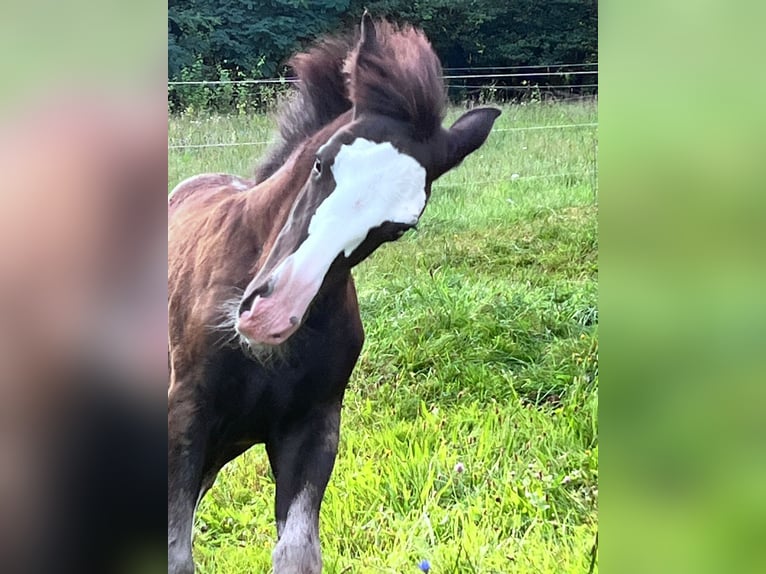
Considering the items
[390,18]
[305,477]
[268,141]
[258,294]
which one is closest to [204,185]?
[268,141]

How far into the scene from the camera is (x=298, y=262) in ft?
Answer: 5.21

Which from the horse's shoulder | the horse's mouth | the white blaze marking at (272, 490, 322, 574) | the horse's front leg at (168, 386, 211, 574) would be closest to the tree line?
the horse's shoulder

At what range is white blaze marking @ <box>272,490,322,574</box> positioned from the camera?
1696 millimetres

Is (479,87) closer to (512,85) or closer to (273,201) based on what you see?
(512,85)

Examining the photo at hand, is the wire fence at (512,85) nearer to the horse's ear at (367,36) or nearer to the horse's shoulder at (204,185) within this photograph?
the horse's shoulder at (204,185)

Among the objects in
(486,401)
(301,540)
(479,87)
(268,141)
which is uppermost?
(479,87)

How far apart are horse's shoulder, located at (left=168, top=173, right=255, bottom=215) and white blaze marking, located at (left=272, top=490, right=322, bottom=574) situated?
668mm

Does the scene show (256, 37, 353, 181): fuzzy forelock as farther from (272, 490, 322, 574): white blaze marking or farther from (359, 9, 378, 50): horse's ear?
(272, 490, 322, 574): white blaze marking

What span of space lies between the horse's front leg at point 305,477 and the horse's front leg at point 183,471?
156 millimetres

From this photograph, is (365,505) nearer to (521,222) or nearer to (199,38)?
(521,222)

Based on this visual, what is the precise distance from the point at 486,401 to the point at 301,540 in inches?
19.4

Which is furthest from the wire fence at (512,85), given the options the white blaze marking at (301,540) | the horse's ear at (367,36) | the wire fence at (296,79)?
the white blaze marking at (301,540)

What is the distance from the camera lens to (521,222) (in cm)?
171
